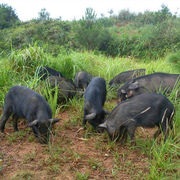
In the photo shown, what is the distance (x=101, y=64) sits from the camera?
845 cm

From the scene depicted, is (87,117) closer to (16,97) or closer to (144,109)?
(144,109)

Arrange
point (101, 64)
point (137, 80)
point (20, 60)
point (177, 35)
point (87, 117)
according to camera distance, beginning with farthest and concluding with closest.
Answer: point (177, 35)
point (101, 64)
point (20, 60)
point (137, 80)
point (87, 117)

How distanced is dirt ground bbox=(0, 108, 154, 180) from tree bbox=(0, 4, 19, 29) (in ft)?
102

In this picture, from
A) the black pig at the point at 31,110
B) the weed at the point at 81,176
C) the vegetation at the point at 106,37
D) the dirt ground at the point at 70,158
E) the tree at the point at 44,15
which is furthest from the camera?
the tree at the point at 44,15

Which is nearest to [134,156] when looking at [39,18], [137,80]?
[137,80]

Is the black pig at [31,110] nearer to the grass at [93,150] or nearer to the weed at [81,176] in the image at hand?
the grass at [93,150]

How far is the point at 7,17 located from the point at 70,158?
33.7 metres

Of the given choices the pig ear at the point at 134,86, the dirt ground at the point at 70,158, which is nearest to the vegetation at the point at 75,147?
the dirt ground at the point at 70,158

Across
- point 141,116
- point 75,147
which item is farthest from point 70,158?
point 141,116

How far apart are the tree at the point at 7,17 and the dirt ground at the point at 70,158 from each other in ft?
102

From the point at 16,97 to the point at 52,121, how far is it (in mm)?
1018

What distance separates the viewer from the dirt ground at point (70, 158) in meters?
3.34

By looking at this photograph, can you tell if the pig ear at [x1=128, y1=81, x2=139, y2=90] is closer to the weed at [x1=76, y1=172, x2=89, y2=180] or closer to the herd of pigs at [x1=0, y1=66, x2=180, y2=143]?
the herd of pigs at [x1=0, y1=66, x2=180, y2=143]

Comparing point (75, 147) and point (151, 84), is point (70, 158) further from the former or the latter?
point (151, 84)
